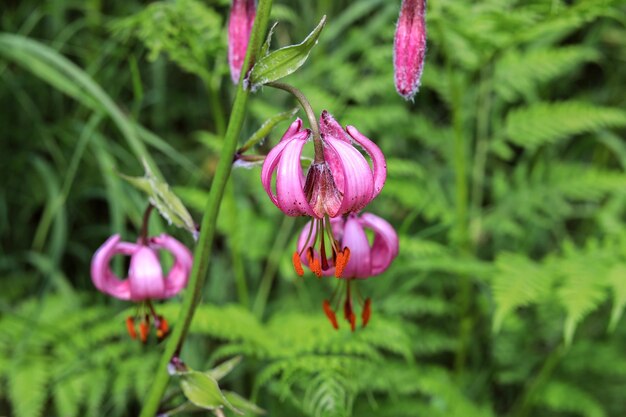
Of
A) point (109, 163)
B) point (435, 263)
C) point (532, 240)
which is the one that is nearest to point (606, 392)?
point (532, 240)

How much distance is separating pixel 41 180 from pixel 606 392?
180 cm

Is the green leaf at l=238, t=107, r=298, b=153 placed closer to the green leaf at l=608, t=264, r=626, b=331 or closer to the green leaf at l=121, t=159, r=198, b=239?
the green leaf at l=121, t=159, r=198, b=239

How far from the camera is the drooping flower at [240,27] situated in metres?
1.15

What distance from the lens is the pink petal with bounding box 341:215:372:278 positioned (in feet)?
3.84

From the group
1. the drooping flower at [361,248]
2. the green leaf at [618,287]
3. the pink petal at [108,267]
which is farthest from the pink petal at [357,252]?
the green leaf at [618,287]

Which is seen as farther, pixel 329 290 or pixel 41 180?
pixel 41 180

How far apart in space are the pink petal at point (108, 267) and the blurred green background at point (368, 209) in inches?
13.8

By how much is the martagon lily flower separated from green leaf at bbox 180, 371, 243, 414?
0.27 m

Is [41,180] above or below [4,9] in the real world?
below

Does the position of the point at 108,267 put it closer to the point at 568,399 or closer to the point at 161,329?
the point at 161,329

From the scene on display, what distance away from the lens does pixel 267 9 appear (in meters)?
0.96

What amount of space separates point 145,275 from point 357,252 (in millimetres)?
356

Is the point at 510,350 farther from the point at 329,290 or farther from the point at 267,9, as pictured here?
the point at 267,9

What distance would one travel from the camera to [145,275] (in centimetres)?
127
